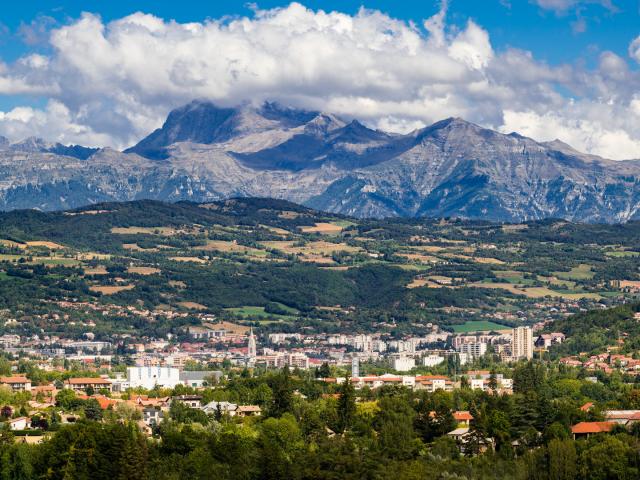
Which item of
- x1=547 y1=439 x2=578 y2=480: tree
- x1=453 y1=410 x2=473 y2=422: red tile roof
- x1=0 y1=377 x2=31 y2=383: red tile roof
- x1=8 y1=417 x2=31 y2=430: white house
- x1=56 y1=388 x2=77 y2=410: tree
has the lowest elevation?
x1=547 y1=439 x2=578 y2=480: tree

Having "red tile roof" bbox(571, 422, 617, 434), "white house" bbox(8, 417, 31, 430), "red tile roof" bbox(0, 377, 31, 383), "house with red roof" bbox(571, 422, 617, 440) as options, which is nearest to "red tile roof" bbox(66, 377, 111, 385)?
"red tile roof" bbox(0, 377, 31, 383)

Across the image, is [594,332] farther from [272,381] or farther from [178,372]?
[272,381]

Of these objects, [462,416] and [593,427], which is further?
[462,416]

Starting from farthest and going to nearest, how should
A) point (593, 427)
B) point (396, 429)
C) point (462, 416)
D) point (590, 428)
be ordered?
1. point (462, 416)
2. point (396, 429)
3. point (593, 427)
4. point (590, 428)

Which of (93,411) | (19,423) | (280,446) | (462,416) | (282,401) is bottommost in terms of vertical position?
(280,446)

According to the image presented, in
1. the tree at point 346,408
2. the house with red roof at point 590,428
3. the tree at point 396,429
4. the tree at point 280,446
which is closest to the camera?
the tree at point 280,446

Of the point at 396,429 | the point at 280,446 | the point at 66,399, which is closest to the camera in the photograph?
the point at 280,446

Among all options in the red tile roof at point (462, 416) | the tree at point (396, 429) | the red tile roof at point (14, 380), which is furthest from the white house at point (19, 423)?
the red tile roof at point (462, 416)

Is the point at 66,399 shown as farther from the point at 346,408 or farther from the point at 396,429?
the point at 396,429

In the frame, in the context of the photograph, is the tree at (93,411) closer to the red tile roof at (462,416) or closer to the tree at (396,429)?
the tree at (396,429)

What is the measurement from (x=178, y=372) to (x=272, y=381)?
1632 inches

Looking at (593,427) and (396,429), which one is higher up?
(593,427)

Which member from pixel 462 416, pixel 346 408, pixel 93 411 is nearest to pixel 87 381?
pixel 93 411

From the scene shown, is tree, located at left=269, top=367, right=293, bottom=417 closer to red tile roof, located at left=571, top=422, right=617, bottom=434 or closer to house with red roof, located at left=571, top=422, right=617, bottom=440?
red tile roof, located at left=571, top=422, right=617, bottom=434
